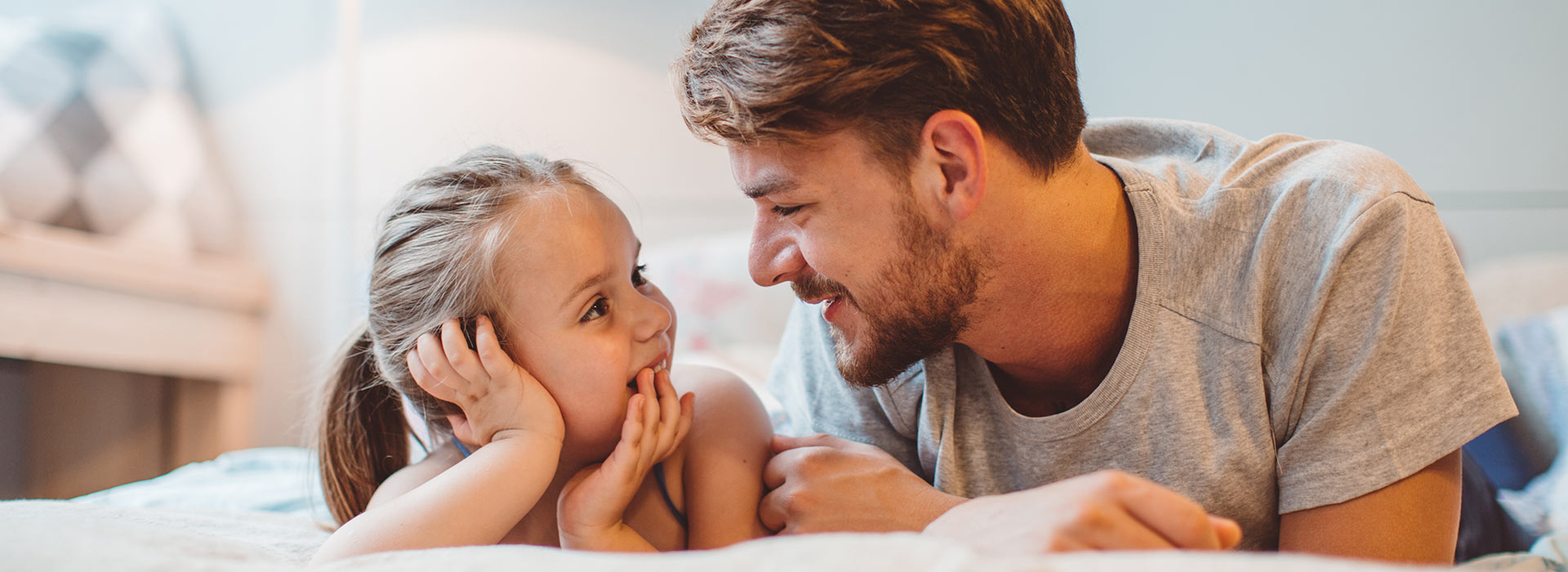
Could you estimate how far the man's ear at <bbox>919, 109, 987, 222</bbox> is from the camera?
0.87 meters

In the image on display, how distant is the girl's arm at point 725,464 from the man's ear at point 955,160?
31 centimetres

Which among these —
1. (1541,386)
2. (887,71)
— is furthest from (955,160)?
(1541,386)

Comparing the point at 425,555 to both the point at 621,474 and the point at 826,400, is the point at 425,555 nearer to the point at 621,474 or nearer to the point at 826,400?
the point at 621,474

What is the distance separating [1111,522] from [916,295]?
429 mm

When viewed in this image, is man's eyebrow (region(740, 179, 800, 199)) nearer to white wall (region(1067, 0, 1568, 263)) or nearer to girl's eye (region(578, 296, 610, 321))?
girl's eye (region(578, 296, 610, 321))

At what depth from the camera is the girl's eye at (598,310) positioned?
93cm

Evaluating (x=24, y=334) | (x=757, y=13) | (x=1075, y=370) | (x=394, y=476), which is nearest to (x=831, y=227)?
(x=757, y=13)

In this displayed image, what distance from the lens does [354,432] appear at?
42.4 inches

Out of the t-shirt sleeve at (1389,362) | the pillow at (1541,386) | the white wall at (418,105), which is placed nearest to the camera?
the t-shirt sleeve at (1389,362)

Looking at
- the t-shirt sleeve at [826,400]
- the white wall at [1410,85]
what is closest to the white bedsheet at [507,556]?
the t-shirt sleeve at [826,400]

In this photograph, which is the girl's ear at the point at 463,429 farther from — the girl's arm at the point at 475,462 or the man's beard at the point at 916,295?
the man's beard at the point at 916,295

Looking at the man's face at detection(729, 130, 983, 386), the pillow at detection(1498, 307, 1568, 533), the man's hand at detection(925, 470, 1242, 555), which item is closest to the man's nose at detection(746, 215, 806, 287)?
the man's face at detection(729, 130, 983, 386)

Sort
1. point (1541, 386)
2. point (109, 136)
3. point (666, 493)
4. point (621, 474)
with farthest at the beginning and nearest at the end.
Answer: point (109, 136), point (1541, 386), point (666, 493), point (621, 474)

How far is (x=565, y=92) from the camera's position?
245 centimetres
